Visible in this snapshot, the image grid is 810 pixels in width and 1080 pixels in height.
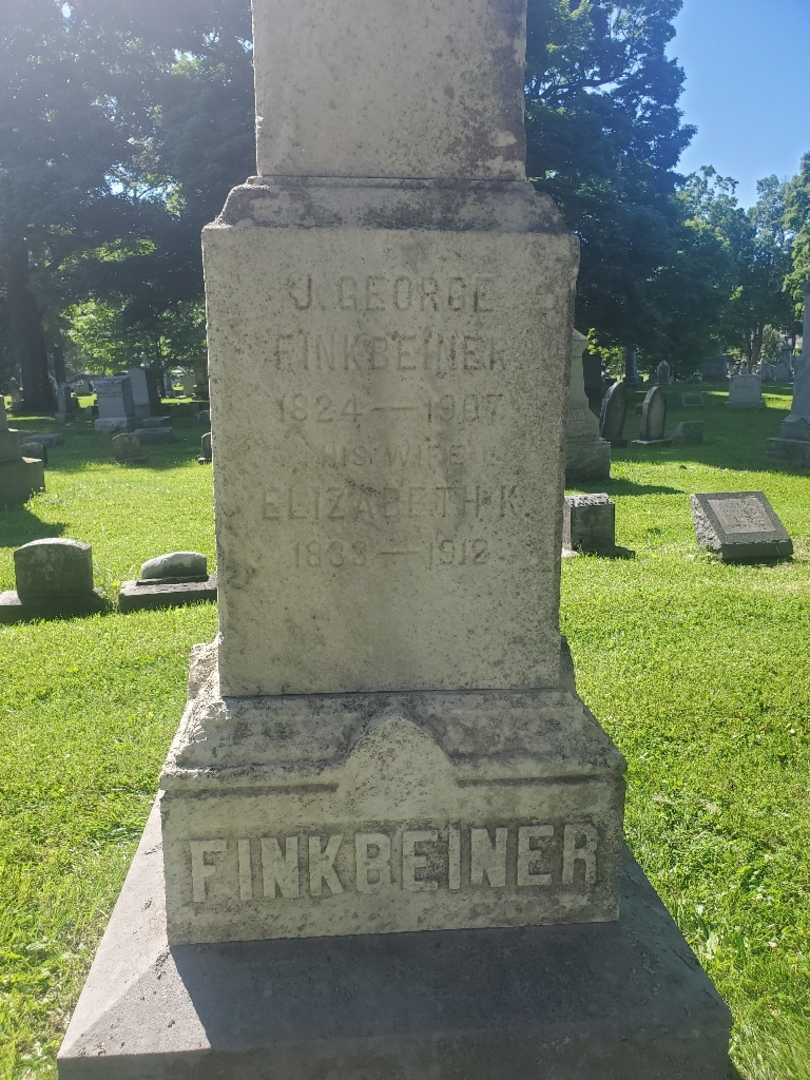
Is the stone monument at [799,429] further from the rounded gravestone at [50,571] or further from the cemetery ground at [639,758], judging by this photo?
the rounded gravestone at [50,571]

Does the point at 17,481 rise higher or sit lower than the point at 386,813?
lower

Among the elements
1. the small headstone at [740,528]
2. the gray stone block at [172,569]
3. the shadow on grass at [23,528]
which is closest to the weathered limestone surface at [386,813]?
the gray stone block at [172,569]

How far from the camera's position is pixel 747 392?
80.5 ft

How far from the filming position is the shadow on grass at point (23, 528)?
32.3 ft

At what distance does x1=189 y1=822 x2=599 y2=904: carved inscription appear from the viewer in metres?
2.18

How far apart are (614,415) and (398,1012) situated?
641 inches

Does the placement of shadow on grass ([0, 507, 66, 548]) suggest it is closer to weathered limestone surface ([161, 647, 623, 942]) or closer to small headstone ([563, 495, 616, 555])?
small headstone ([563, 495, 616, 555])

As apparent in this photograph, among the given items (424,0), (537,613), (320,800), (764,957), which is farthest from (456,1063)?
(424,0)

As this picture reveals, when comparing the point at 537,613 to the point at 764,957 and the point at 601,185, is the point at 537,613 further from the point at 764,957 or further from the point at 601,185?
the point at 601,185

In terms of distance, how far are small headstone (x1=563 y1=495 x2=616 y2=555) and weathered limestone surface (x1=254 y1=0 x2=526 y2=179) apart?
6436 mm

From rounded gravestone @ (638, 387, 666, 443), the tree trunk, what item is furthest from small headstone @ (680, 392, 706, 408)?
the tree trunk

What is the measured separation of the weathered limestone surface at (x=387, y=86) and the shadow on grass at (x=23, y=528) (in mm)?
8513

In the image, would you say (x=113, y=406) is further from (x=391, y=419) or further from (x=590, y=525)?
(x=391, y=419)

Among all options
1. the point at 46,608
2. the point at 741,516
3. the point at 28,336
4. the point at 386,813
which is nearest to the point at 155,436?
the point at 28,336
